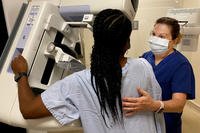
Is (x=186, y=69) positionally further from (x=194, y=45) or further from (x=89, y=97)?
(x=194, y=45)

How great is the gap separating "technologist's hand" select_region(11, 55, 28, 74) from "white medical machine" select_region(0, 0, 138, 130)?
0.03m

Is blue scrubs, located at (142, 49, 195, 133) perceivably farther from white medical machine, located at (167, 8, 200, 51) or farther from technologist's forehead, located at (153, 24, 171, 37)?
white medical machine, located at (167, 8, 200, 51)

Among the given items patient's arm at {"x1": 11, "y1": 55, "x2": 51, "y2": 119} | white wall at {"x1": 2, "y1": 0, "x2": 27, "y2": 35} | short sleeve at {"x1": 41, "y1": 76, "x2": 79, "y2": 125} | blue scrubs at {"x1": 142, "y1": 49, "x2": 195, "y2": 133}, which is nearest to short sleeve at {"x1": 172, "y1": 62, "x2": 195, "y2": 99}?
blue scrubs at {"x1": 142, "y1": 49, "x2": 195, "y2": 133}

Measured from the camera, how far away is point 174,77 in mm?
1353

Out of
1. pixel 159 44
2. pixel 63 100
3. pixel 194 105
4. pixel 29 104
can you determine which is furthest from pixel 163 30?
pixel 194 105

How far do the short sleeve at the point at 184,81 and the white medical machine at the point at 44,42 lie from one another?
1.36ft

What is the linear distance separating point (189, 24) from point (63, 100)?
1.41 m

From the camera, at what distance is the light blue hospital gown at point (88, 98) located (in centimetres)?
100

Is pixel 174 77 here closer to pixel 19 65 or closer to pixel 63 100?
pixel 63 100

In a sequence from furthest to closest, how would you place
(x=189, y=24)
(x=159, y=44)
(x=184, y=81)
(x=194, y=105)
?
(x=194, y=105)
(x=189, y=24)
(x=159, y=44)
(x=184, y=81)

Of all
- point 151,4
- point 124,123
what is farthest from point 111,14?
point 151,4

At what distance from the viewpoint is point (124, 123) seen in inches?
41.3

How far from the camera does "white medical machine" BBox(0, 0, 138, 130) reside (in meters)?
1.23

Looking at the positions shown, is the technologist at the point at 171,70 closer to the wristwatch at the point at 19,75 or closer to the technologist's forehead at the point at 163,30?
the technologist's forehead at the point at 163,30
